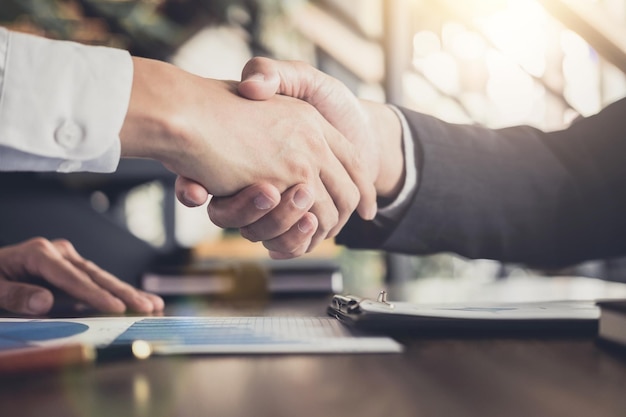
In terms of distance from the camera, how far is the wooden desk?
0.88 feet

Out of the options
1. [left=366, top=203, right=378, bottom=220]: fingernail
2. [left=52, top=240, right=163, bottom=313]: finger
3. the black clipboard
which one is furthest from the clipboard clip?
[left=366, top=203, right=378, bottom=220]: fingernail

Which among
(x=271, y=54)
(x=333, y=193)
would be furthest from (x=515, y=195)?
(x=271, y=54)

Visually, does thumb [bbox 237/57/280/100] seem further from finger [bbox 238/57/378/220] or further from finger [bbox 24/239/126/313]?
finger [bbox 24/239/126/313]

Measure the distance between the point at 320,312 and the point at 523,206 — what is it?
485mm

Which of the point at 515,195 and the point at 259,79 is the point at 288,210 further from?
the point at 515,195

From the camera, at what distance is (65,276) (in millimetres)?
684

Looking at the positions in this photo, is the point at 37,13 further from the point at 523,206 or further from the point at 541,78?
the point at 541,78

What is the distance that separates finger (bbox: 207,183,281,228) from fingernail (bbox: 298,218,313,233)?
0.06m

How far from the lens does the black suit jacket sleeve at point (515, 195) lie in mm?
901

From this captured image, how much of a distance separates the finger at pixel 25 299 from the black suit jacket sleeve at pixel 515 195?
46cm

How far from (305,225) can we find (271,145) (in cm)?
13

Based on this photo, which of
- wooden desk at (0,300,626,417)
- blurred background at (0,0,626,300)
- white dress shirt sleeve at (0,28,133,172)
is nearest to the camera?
wooden desk at (0,300,626,417)

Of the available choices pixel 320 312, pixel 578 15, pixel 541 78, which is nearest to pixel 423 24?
pixel 541 78

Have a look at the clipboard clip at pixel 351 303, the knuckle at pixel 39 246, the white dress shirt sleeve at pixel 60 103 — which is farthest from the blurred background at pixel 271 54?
the clipboard clip at pixel 351 303
